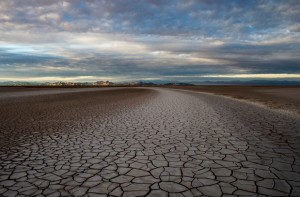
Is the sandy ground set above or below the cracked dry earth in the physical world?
below

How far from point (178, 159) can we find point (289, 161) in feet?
6.59

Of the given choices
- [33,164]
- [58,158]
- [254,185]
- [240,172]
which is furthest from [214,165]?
[33,164]

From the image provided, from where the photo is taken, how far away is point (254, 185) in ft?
10.6

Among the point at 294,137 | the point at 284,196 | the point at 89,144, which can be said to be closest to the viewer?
the point at 284,196

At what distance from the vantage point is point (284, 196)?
9.59 feet

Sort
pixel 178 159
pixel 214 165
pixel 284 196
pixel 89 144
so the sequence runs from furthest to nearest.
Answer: pixel 89 144 → pixel 178 159 → pixel 214 165 → pixel 284 196

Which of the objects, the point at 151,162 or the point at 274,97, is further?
the point at 274,97

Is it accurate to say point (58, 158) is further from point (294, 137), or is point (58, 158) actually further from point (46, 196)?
point (294, 137)

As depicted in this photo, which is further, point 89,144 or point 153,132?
point 153,132

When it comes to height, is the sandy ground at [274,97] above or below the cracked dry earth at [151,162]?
below

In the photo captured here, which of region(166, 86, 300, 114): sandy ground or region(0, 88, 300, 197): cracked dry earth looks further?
region(166, 86, 300, 114): sandy ground

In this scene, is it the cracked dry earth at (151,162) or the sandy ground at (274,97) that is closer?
the cracked dry earth at (151,162)

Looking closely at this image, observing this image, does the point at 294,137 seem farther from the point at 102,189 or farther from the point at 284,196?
the point at 102,189

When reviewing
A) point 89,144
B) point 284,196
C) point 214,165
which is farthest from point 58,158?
point 284,196
